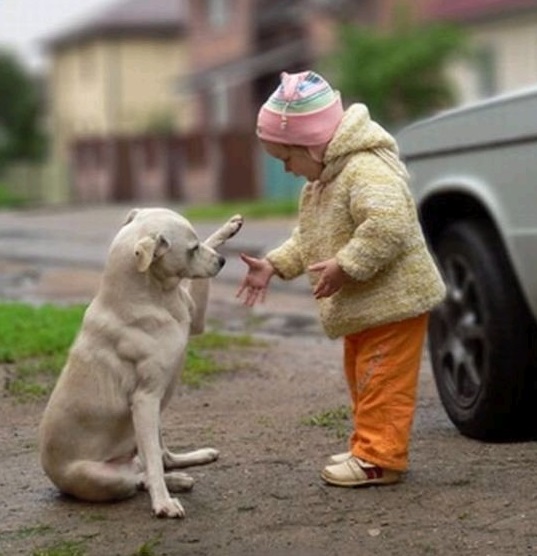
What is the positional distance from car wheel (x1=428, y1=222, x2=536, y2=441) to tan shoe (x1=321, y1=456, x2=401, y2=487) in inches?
35.1

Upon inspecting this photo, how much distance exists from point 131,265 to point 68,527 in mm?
825

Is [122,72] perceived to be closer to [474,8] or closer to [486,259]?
[474,8]

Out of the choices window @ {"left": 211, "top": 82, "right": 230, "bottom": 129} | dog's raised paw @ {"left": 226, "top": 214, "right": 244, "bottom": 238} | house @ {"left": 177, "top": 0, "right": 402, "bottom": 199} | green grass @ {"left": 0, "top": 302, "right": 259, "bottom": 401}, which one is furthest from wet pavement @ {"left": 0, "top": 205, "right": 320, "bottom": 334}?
window @ {"left": 211, "top": 82, "right": 230, "bottom": 129}

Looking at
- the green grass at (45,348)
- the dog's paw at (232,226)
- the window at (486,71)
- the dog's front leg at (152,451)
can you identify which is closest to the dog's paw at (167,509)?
the dog's front leg at (152,451)

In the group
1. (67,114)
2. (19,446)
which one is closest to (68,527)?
(19,446)

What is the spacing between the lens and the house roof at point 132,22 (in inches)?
2463

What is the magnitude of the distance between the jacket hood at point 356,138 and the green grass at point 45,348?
245 centimetres

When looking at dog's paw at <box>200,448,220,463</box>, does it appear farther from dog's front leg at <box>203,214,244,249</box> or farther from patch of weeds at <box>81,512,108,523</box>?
dog's front leg at <box>203,214,244,249</box>

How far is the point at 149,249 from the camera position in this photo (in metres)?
5.69

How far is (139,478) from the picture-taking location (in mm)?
5980

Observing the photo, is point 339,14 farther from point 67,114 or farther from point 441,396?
point 441,396

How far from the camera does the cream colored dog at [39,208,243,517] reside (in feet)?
19.0

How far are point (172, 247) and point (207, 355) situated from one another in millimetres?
3583

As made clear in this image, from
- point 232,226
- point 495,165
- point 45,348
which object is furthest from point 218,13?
point 232,226
